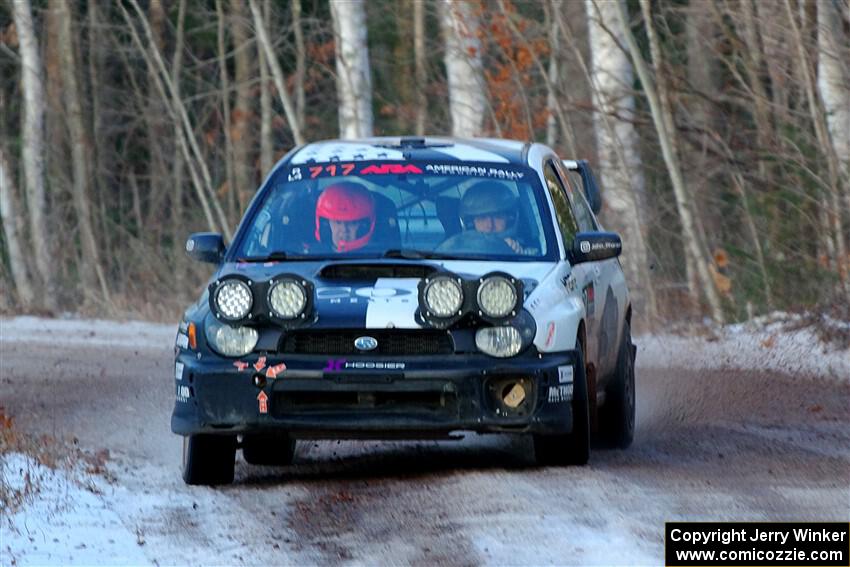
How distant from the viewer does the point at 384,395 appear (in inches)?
327

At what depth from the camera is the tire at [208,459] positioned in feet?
28.4

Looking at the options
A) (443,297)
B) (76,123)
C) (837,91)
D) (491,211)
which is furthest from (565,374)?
(76,123)

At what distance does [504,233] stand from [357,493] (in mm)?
1641

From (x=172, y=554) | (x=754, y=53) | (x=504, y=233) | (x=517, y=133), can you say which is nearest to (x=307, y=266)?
(x=504, y=233)

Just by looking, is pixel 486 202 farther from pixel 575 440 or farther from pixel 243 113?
pixel 243 113

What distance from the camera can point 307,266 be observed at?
8.84 m

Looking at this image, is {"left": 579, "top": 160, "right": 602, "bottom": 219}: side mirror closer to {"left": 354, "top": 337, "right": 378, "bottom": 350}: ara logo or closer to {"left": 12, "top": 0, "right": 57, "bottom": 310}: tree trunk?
{"left": 354, "top": 337, "right": 378, "bottom": 350}: ara logo

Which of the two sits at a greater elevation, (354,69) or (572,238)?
(354,69)

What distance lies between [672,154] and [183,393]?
40.4 ft

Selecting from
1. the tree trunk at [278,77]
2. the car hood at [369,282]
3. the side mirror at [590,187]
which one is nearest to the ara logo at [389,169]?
the car hood at [369,282]

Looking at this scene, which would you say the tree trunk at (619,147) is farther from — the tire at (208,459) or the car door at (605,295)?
the tire at (208,459)

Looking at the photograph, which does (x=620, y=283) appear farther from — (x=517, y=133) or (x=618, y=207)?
(x=517, y=133)

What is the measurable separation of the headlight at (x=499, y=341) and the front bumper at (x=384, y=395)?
1.6 inches

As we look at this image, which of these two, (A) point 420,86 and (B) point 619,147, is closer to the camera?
(B) point 619,147
